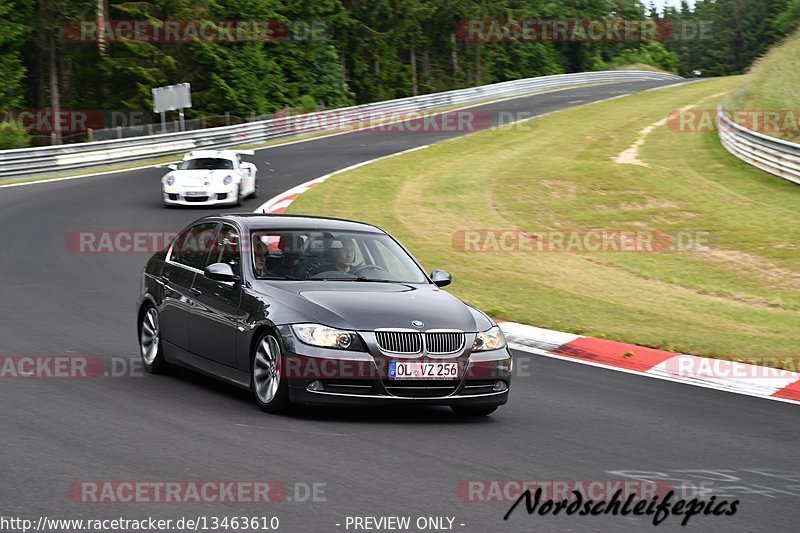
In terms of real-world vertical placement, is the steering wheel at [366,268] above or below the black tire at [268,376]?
above

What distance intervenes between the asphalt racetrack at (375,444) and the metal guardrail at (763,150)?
688 inches

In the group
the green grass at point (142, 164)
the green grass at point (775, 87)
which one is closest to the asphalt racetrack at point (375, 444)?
the green grass at point (142, 164)

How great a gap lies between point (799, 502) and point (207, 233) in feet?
17.9

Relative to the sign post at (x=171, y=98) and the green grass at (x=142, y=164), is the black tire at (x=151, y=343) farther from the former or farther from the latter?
the sign post at (x=171, y=98)

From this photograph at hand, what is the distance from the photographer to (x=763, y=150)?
1132 inches

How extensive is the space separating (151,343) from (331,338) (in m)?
2.70

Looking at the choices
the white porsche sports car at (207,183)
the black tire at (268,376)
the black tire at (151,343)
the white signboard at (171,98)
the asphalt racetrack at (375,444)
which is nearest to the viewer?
the asphalt racetrack at (375,444)

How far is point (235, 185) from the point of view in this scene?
81.9 ft

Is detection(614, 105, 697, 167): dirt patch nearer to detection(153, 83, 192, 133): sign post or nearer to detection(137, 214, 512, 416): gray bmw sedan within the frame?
detection(153, 83, 192, 133): sign post

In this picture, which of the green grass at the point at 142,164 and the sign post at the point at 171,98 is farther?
the sign post at the point at 171,98

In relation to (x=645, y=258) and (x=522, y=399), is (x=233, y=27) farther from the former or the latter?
(x=522, y=399)

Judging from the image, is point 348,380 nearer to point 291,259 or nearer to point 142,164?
point 291,259

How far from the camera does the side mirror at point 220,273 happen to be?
864 centimetres

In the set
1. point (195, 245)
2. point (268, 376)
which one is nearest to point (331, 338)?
point (268, 376)
